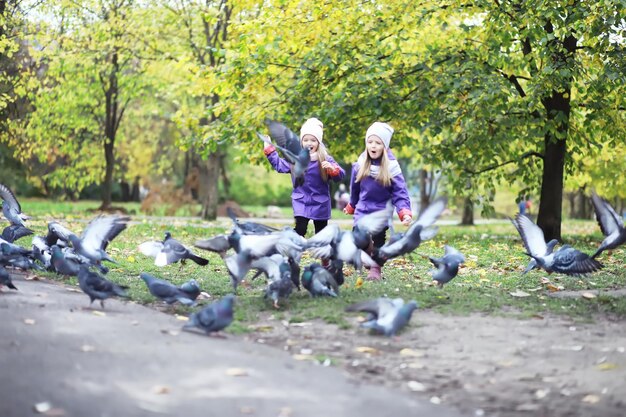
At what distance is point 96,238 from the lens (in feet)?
26.3

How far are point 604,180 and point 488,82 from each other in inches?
335

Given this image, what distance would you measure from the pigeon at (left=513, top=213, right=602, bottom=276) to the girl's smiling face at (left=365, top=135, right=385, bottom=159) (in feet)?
5.80

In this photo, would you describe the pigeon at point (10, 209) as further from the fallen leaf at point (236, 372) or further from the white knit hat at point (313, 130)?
the fallen leaf at point (236, 372)

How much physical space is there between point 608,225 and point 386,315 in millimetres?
3046

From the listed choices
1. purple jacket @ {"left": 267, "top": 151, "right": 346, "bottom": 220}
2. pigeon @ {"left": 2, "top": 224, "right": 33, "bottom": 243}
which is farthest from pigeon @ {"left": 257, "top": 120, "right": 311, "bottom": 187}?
pigeon @ {"left": 2, "top": 224, "right": 33, "bottom": 243}

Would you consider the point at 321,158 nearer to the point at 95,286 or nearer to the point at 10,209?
the point at 95,286

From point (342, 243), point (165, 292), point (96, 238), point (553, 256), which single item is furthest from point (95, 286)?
point (553, 256)

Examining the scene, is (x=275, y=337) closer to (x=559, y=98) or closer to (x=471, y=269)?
(x=471, y=269)

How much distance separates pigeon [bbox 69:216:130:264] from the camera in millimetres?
7961

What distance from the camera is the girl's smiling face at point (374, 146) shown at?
9.48 m

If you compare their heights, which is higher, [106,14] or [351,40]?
[106,14]

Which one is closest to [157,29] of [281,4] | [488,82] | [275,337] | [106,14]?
[106,14]

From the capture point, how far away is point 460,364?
212 inches

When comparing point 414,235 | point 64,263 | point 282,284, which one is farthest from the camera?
point 64,263
